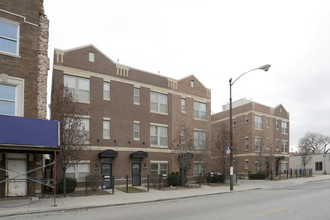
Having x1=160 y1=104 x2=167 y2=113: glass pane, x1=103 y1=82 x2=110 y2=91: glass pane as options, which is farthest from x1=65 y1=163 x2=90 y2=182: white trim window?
x1=160 y1=104 x2=167 y2=113: glass pane

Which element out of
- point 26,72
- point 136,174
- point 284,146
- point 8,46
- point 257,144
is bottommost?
point 136,174

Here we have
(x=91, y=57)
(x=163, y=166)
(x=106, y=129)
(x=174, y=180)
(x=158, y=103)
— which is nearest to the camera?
(x=91, y=57)

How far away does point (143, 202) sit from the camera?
15.8 meters

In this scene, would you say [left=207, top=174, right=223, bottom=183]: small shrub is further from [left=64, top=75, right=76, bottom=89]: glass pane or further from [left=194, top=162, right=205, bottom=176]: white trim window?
[left=64, top=75, right=76, bottom=89]: glass pane

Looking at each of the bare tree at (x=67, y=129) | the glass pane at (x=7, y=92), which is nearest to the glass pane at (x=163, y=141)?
the bare tree at (x=67, y=129)

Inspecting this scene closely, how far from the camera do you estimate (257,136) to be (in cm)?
3962

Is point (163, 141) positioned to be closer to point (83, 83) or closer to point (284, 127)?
point (83, 83)

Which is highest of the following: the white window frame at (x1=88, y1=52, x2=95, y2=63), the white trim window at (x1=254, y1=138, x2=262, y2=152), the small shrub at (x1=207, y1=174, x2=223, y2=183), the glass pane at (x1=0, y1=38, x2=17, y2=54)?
the white window frame at (x1=88, y1=52, x2=95, y2=63)

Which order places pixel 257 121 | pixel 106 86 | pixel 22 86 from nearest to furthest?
pixel 22 86 → pixel 106 86 → pixel 257 121

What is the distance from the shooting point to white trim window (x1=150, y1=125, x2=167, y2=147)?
27094 mm

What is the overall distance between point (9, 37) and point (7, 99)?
3.36m

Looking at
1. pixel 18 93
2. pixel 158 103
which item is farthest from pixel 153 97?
pixel 18 93

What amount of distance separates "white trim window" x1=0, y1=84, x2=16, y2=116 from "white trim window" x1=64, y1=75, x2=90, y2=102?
6.29 m

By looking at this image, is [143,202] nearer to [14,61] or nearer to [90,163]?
[90,163]
